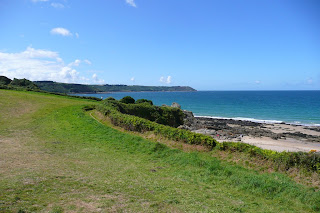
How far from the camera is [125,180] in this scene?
9.99 metres

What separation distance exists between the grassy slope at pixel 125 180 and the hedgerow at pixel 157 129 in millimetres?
1348

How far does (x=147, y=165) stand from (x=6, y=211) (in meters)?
8.02

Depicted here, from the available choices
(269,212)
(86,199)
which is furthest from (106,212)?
(269,212)

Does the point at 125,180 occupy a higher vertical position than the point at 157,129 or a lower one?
lower

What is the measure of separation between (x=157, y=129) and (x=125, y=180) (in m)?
8.50

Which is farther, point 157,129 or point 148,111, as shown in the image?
point 148,111

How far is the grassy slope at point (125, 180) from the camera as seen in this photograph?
291 inches

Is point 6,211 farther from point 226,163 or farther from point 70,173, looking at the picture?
point 226,163

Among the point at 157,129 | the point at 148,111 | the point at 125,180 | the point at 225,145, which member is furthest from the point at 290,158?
the point at 148,111

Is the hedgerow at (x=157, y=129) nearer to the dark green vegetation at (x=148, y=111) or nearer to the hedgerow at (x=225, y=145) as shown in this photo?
the hedgerow at (x=225, y=145)

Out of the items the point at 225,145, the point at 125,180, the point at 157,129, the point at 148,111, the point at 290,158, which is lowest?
the point at 125,180

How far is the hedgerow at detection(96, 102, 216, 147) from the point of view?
15.4 meters

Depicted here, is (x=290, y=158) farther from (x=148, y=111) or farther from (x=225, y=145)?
(x=148, y=111)

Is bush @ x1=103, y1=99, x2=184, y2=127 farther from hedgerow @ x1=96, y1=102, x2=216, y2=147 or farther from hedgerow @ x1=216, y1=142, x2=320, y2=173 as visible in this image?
hedgerow @ x1=216, y1=142, x2=320, y2=173
